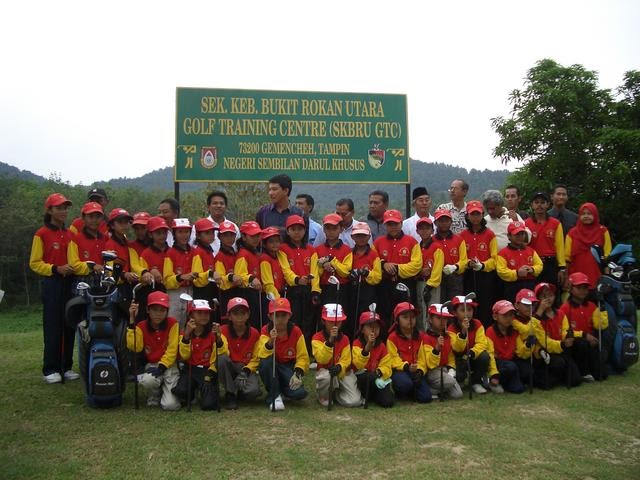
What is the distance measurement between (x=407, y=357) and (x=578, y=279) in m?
2.79

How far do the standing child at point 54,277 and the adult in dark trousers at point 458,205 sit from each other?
17.2 ft

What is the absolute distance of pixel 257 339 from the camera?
6.61 metres

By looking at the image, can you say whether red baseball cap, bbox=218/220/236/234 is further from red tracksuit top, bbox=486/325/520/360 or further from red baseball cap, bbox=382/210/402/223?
red tracksuit top, bbox=486/325/520/360

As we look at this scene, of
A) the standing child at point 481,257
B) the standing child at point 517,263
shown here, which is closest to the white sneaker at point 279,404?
the standing child at point 481,257

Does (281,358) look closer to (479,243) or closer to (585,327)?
(479,243)

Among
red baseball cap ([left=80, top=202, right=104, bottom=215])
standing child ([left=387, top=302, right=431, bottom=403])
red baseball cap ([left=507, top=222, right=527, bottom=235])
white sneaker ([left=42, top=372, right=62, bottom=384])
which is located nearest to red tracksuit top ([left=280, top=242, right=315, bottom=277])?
standing child ([left=387, top=302, right=431, bottom=403])

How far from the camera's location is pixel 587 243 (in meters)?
8.13

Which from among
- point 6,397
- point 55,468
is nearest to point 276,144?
point 6,397

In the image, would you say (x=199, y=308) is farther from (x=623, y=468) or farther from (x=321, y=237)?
(x=623, y=468)

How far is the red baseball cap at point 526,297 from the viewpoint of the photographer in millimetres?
7012

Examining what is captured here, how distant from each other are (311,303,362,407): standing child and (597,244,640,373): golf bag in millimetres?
3640

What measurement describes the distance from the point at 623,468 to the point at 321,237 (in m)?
4.90

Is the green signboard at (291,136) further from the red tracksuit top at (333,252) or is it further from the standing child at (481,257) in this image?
the red tracksuit top at (333,252)

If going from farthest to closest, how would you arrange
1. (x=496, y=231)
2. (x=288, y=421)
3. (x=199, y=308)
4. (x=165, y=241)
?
(x=496, y=231), (x=165, y=241), (x=199, y=308), (x=288, y=421)
